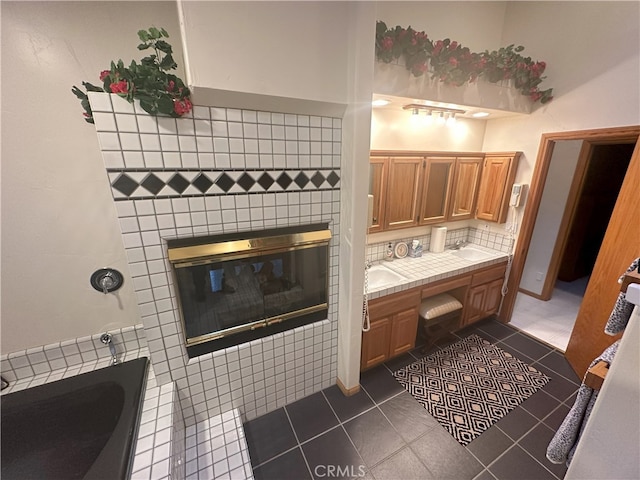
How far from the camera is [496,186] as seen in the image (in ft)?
8.57

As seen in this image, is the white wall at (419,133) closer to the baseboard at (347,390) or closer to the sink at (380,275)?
the sink at (380,275)

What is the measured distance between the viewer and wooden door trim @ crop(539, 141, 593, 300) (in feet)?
9.01

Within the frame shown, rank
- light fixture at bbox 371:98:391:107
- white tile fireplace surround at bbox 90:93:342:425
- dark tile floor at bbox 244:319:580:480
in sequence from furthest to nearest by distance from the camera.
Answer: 1. light fixture at bbox 371:98:391:107
2. dark tile floor at bbox 244:319:580:480
3. white tile fireplace surround at bbox 90:93:342:425

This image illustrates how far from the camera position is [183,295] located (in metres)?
1.39

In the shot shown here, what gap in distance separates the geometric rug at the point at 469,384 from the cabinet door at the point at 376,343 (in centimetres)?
26

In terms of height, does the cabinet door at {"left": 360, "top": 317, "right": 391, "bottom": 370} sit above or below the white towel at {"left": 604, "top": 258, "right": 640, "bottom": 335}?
below

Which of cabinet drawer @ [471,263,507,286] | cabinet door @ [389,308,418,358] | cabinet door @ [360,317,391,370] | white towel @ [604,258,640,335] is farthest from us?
cabinet drawer @ [471,263,507,286]

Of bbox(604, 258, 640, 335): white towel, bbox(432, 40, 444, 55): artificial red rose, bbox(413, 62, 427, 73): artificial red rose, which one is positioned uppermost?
bbox(432, 40, 444, 55): artificial red rose

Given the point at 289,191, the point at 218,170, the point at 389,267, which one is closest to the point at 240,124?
the point at 218,170

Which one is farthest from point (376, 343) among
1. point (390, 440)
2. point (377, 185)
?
point (377, 185)

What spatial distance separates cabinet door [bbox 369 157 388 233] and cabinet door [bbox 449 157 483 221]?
0.89 metres

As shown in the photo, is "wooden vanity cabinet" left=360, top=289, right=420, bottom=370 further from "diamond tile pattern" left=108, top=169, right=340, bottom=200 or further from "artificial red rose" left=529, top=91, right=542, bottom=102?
"artificial red rose" left=529, top=91, right=542, bottom=102

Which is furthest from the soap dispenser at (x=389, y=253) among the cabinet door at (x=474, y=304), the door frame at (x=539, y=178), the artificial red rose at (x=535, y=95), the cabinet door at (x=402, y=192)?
the artificial red rose at (x=535, y=95)

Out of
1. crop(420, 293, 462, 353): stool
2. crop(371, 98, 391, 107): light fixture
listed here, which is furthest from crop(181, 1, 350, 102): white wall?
crop(420, 293, 462, 353): stool
